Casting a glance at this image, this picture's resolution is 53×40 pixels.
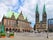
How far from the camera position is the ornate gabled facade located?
109 meters

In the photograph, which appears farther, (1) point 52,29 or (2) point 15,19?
(2) point 15,19

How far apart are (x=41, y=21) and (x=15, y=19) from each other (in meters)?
47.9

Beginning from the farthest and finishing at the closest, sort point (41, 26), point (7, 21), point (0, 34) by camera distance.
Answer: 1. point (41, 26)
2. point (7, 21)
3. point (0, 34)

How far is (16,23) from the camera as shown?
393ft

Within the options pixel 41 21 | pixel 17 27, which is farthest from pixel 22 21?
pixel 41 21

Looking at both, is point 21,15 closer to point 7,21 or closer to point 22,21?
point 22,21

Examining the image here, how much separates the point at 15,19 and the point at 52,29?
89.3ft

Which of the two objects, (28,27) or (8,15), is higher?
(8,15)

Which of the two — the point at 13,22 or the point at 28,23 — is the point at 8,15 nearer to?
the point at 13,22

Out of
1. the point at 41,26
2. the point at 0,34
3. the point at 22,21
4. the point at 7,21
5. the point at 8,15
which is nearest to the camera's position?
the point at 0,34

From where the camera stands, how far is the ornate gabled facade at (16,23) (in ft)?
357

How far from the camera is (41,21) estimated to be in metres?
164

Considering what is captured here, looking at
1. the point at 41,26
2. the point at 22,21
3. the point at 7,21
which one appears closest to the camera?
the point at 7,21

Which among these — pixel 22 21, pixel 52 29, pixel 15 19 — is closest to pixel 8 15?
pixel 15 19
